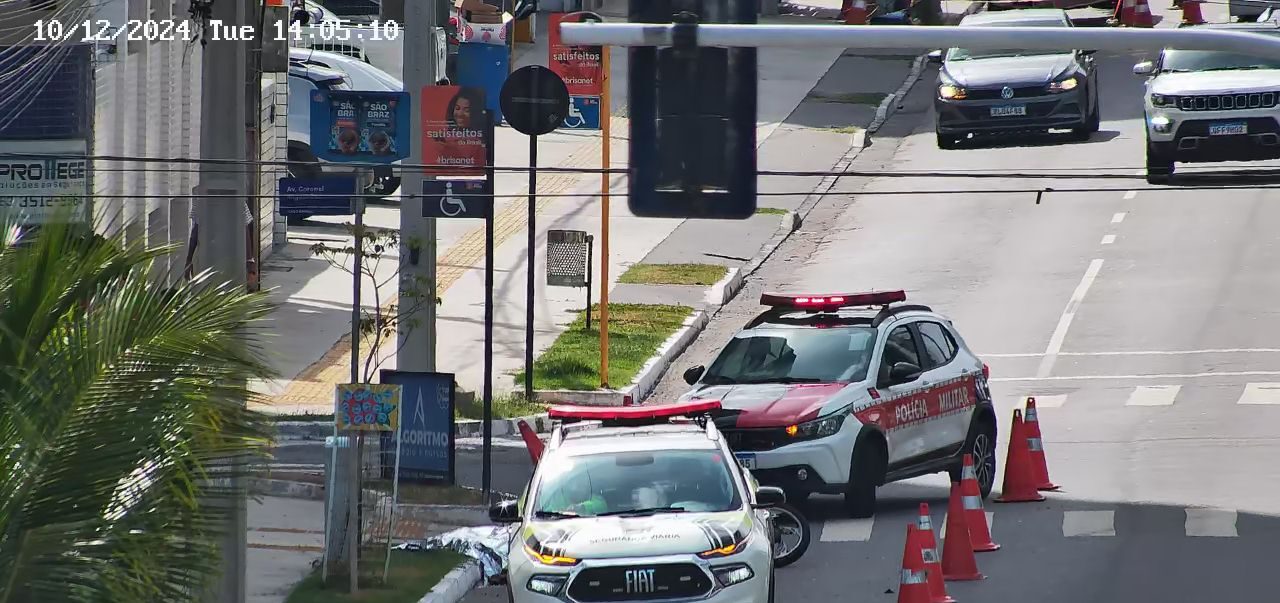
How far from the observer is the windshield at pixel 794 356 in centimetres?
1792

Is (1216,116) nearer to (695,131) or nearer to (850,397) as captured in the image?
(850,397)

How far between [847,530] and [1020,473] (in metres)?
1.86

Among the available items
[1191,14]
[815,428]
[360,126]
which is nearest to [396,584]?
[815,428]

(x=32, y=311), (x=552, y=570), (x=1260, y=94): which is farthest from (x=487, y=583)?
(x=1260, y=94)

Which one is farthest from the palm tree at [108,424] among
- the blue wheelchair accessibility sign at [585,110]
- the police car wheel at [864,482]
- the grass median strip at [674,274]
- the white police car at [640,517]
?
the grass median strip at [674,274]

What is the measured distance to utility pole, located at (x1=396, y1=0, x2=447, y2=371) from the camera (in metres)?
19.6

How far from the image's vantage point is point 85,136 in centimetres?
1962

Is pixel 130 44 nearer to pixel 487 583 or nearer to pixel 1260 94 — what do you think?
pixel 487 583

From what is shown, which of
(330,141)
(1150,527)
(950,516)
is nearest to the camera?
(950,516)

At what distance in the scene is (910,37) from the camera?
1001cm

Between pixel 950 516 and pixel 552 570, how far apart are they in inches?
148

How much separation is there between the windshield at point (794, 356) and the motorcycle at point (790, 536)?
187 cm

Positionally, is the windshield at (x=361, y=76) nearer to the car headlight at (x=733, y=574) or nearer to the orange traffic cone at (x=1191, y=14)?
the orange traffic cone at (x=1191, y=14)

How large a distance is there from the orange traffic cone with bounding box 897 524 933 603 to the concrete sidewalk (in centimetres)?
852
